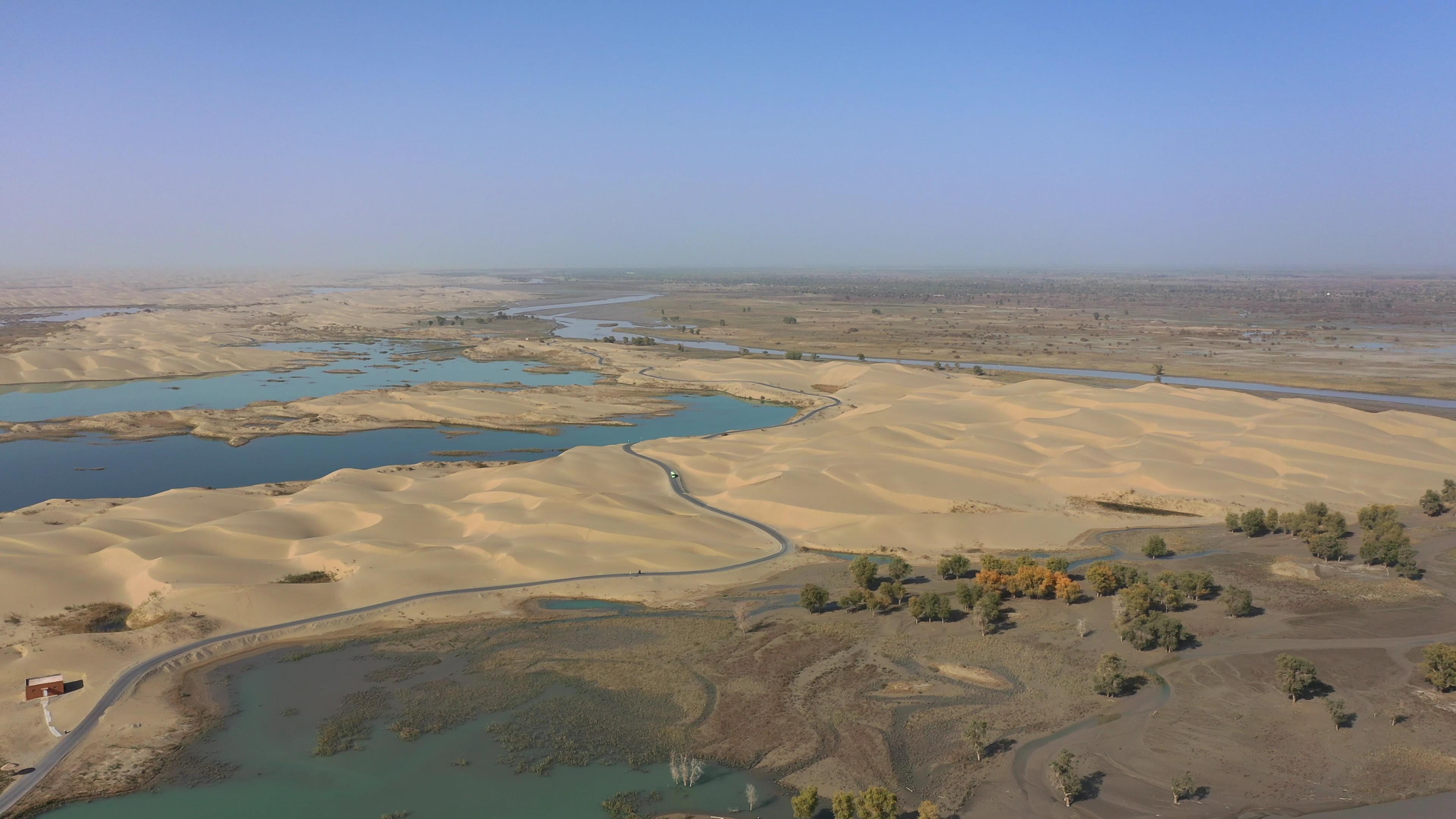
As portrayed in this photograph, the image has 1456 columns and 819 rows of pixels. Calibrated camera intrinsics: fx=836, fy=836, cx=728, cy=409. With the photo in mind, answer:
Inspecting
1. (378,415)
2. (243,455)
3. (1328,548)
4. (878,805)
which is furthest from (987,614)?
(378,415)

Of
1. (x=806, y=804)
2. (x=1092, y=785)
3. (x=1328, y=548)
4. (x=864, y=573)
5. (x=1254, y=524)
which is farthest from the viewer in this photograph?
(x=1254, y=524)

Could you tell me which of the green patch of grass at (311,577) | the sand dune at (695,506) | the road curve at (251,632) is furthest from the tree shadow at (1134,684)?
the green patch of grass at (311,577)

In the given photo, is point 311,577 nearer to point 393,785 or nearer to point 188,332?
point 393,785

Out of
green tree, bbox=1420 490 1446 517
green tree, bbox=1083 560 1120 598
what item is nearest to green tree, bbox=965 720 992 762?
green tree, bbox=1083 560 1120 598

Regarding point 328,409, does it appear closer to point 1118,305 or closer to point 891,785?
point 891,785

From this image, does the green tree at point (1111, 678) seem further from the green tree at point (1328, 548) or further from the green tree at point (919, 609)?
the green tree at point (1328, 548)
